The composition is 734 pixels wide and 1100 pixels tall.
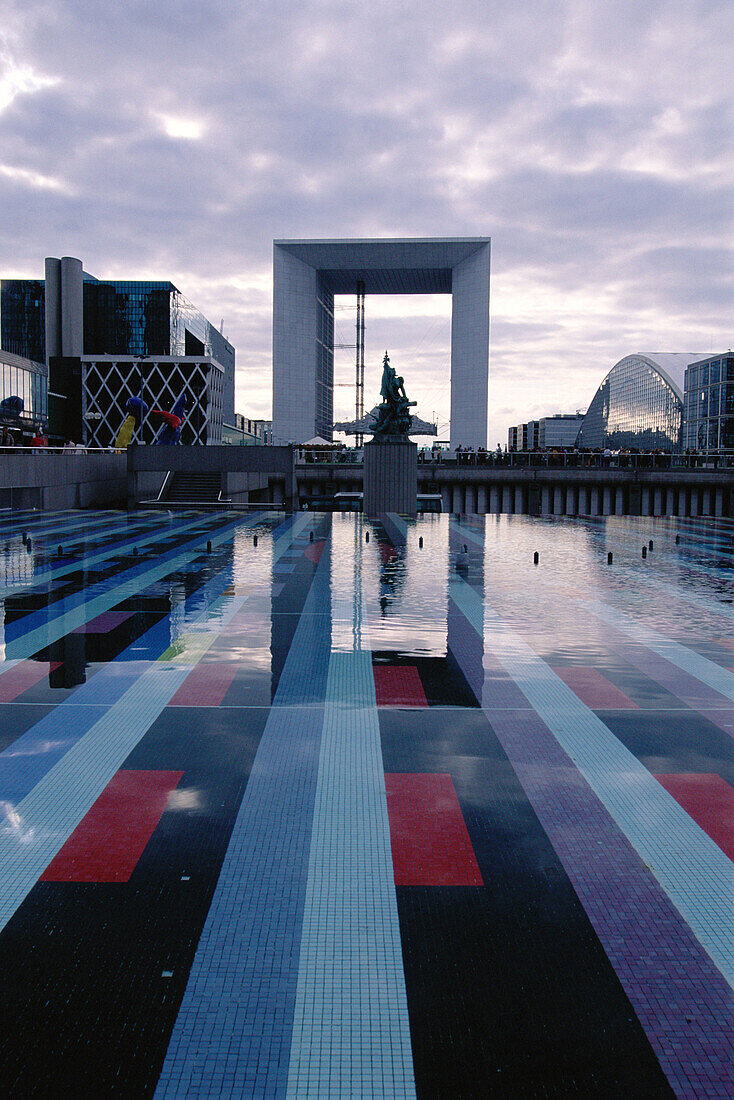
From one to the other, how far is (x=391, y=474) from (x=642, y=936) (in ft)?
119

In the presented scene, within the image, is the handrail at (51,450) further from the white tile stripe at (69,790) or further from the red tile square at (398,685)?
the red tile square at (398,685)

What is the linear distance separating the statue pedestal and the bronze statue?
2.10ft

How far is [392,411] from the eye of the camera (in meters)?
41.1

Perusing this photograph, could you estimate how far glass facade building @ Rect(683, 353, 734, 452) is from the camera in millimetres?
116062

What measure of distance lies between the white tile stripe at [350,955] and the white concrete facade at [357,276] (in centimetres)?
9063

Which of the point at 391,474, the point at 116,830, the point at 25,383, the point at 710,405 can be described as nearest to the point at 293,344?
the point at 25,383

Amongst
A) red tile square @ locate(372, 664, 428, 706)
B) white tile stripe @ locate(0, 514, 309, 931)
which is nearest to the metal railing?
red tile square @ locate(372, 664, 428, 706)

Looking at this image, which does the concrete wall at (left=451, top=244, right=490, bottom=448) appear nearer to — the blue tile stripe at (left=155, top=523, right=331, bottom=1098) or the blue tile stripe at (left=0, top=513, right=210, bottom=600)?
the blue tile stripe at (left=0, top=513, right=210, bottom=600)

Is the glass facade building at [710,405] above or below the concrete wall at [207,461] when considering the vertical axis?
above

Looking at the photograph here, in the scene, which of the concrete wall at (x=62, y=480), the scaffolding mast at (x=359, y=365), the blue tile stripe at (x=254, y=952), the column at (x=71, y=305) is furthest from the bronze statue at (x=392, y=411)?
the column at (x=71, y=305)

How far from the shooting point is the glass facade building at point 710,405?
381 ft

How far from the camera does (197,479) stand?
46250 mm

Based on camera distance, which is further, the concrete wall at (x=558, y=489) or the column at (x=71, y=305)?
the column at (x=71, y=305)

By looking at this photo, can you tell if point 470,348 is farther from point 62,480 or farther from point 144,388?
point 62,480
